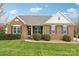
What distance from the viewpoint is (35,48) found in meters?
9.71

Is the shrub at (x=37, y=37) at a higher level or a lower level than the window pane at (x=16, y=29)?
lower

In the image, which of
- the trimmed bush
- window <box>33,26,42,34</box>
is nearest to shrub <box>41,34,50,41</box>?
window <box>33,26,42,34</box>

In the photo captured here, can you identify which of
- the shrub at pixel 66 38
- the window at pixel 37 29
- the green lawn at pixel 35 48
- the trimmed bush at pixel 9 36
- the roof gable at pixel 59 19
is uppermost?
the roof gable at pixel 59 19

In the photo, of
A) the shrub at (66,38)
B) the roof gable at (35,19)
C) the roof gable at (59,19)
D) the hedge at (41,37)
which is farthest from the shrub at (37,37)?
the shrub at (66,38)

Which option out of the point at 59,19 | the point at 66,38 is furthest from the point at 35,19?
the point at 66,38

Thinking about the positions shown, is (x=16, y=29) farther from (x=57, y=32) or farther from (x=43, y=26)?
(x=57, y=32)

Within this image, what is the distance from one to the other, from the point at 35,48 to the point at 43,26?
47cm

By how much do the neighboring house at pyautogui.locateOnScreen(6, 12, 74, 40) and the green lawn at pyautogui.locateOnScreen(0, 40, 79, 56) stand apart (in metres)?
0.17

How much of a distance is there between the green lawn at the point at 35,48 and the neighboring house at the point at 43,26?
0.55ft

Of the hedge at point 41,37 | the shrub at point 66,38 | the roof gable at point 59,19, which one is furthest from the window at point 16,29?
the shrub at point 66,38

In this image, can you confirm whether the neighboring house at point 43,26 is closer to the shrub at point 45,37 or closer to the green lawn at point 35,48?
the shrub at point 45,37

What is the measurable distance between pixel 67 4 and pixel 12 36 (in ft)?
4.19

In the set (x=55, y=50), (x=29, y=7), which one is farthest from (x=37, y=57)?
(x=29, y=7)

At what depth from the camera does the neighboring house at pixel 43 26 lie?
9703 mm
